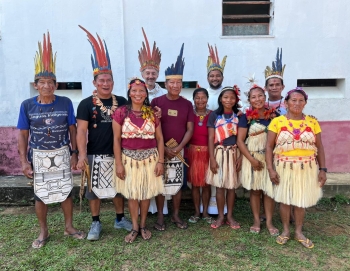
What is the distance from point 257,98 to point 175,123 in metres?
0.93

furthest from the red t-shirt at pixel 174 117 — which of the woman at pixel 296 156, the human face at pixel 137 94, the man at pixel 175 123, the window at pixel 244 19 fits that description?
the window at pixel 244 19

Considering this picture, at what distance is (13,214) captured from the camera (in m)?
4.13

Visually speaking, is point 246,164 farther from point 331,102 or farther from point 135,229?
point 331,102

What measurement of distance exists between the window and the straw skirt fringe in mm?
2460

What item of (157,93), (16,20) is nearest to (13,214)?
(157,93)

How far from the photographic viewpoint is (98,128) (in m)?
3.23

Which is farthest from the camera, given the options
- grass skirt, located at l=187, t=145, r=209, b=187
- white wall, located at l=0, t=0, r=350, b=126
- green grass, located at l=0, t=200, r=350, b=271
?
white wall, located at l=0, t=0, r=350, b=126

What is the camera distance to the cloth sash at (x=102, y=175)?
3266 millimetres

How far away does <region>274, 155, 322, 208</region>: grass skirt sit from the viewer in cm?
309

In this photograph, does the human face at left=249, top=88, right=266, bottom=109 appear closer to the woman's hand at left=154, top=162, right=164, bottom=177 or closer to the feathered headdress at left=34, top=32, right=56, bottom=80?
the woman's hand at left=154, top=162, right=164, bottom=177

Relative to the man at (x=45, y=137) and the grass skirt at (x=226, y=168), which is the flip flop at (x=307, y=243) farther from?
the man at (x=45, y=137)

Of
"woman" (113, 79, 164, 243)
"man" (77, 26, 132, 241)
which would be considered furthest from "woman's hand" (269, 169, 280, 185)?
"man" (77, 26, 132, 241)

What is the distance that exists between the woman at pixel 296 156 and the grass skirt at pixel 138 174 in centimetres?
123

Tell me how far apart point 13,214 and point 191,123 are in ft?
9.00
